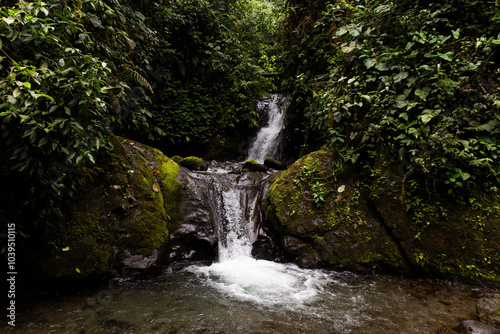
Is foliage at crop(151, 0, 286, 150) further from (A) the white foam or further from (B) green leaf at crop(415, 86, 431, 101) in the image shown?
(B) green leaf at crop(415, 86, 431, 101)

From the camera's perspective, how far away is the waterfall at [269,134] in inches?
366

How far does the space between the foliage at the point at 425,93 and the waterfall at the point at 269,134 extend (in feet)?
13.2

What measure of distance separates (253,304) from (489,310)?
2.75 metres

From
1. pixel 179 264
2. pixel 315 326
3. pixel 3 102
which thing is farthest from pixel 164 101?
pixel 315 326

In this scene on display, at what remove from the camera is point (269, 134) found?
9.74 meters

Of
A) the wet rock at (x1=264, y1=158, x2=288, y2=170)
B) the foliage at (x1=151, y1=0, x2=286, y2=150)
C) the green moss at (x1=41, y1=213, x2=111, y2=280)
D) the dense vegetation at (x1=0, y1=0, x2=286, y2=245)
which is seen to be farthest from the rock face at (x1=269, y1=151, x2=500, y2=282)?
the foliage at (x1=151, y1=0, x2=286, y2=150)

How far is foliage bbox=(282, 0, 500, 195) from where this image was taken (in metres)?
3.72

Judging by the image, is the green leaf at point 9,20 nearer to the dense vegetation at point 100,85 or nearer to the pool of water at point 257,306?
the dense vegetation at point 100,85

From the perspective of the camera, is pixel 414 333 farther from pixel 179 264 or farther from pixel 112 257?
pixel 112 257

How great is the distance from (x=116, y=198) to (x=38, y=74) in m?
2.25

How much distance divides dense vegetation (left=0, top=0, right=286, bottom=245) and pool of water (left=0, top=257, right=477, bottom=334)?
1202mm

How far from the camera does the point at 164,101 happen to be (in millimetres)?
8469

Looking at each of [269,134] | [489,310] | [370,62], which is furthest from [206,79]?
[489,310]

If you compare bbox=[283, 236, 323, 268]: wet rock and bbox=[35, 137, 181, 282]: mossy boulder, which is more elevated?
bbox=[35, 137, 181, 282]: mossy boulder
